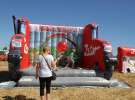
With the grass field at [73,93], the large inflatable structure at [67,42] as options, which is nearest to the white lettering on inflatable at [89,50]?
the large inflatable structure at [67,42]

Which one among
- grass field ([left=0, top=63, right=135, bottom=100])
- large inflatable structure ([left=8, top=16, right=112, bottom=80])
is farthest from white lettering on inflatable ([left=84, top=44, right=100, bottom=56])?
grass field ([left=0, top=63, right=135, bottom=100])

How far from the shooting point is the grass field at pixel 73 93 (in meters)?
8.20

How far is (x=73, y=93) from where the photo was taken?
8695mm

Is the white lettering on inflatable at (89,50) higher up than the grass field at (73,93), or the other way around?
the white lettering on inflatable at (89,50)

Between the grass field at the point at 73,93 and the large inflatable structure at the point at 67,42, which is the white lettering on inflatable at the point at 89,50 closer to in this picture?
the large inflatable structure at the point at 67,42

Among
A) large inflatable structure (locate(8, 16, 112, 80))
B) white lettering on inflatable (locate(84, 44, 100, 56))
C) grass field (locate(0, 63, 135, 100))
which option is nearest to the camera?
grass field (locate(0, 63, 135, 100))

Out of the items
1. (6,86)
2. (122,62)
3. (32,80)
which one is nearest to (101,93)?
(32,80)

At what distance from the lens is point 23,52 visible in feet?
34.8

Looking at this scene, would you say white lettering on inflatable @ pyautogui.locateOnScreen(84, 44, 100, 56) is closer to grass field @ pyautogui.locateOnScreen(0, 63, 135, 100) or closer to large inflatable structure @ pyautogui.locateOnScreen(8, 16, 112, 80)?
large inflatable structure @ pyautogui.locateOnScreen(8, 16, 112, 80)

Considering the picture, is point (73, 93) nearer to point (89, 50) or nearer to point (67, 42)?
point (89, 50)

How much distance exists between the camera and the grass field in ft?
26.9

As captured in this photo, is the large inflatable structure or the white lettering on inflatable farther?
the white lettering on inflatable

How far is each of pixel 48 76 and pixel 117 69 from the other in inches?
378

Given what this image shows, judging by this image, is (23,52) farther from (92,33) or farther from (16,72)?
(92,33)
